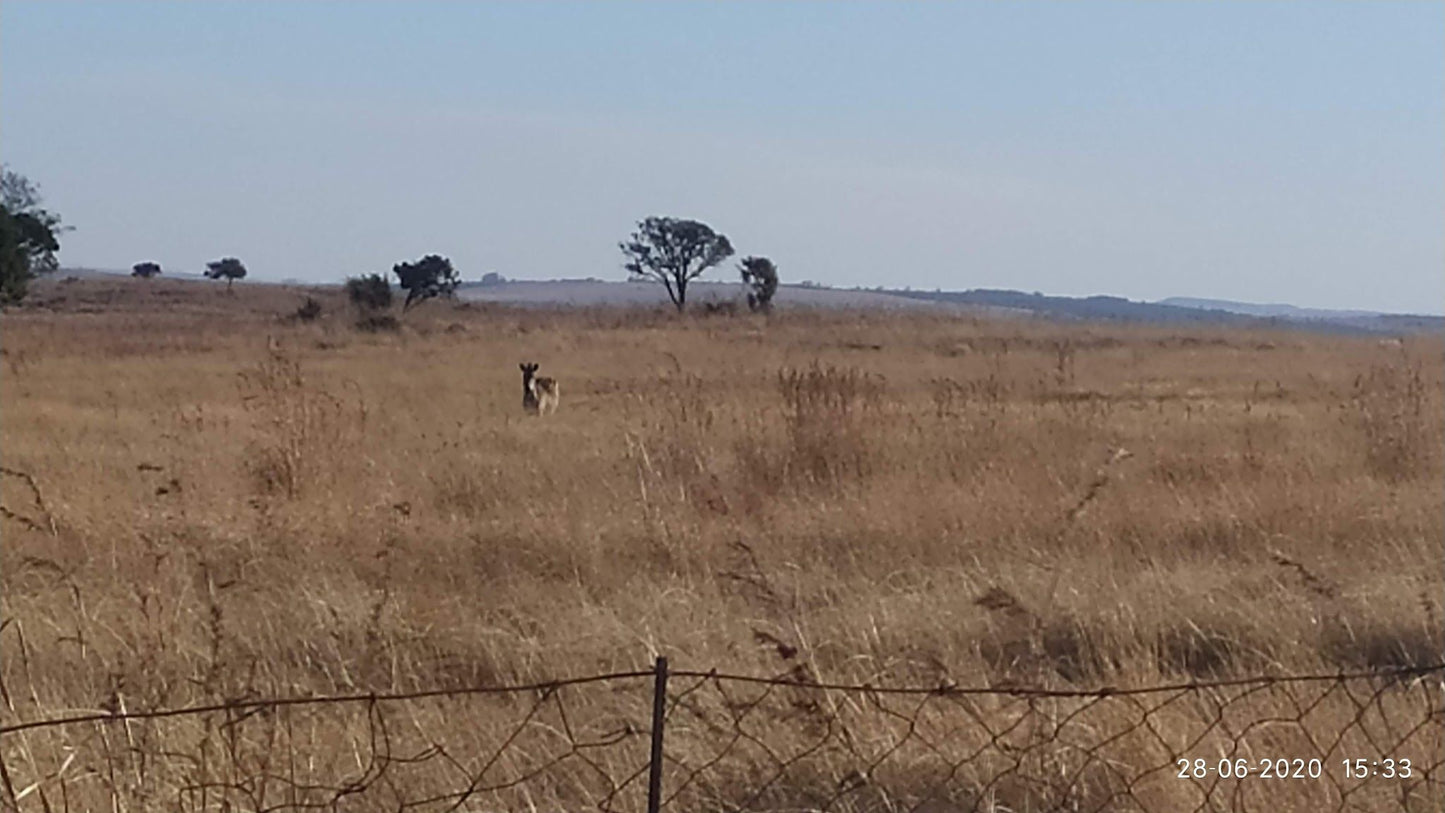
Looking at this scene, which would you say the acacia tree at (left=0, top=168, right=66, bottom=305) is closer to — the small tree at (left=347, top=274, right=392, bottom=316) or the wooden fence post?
the small tree at (left=347, top=274, right=392, bottom=316)

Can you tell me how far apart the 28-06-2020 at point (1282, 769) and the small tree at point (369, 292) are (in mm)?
44568

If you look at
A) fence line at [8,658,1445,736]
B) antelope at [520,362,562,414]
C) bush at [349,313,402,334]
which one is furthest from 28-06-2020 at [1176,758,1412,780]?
bush at [349,313,402,334]

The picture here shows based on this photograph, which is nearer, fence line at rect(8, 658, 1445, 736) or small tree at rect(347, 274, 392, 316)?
fence line at rect(8, 658, 1445, 736)

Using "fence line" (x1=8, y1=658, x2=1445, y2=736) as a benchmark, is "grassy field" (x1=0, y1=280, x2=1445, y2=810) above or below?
below

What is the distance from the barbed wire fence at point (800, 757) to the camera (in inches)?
155

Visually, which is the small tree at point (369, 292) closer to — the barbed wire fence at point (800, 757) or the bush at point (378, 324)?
the bush at point (378, 324)

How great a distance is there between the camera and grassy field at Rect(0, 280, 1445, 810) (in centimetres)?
566

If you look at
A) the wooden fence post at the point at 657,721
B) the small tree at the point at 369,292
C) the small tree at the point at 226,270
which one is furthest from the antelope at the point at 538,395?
the small tree at the point at 226,270

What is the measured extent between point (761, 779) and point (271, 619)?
2768mm

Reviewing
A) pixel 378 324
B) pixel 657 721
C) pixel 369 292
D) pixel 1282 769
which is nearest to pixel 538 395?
pixel 1282 769

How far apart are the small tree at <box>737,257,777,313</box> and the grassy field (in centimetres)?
4541

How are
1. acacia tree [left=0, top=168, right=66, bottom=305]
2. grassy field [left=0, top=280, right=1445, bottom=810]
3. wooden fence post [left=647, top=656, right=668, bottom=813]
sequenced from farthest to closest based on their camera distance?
acacia tree [left=0, top=168, right=66, bottom=305]
grassy field [left=0, top=280, right=1445, bottom=810]
wooden fence post [left=647, top=656, right=668, bottom=813]

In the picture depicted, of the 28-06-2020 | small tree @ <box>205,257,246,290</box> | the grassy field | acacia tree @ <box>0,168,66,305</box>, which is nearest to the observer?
the 28-06-2020

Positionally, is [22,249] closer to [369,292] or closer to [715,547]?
[369,292]
